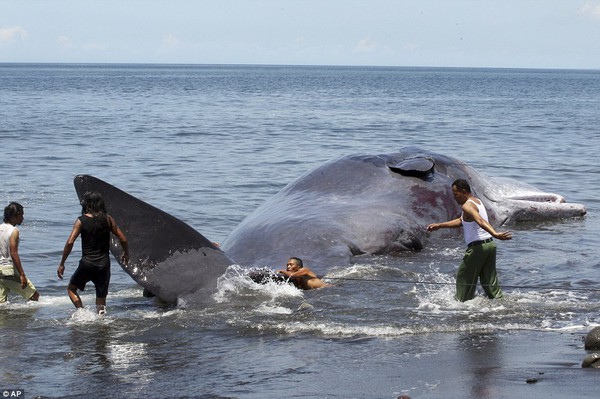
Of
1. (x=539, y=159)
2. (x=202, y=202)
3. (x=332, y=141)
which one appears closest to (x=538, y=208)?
(x=202, y=202)

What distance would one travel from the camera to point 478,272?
11.1 meters

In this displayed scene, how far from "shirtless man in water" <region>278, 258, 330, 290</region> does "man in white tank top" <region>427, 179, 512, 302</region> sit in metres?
1.49

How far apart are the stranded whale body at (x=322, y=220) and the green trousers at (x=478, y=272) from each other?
5.70 feet

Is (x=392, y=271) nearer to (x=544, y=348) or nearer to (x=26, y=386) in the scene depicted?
(x=544, y=348)

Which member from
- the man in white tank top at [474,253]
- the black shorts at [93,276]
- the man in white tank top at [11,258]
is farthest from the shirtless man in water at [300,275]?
the man in white tank top at [11,258]

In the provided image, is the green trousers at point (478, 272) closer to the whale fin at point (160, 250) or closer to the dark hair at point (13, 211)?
the whale fin at point (160, 250)

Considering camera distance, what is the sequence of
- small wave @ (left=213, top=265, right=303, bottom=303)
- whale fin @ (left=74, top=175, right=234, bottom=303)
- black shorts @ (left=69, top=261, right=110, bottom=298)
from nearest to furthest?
1. whale fin @ (left=74, top=175, right=234, bottom=303)
2. small wave @ (left=213, top=265, right=303, bottom=303)
3. black shorts @ (left=69, top=261, right=110, bottom=298)

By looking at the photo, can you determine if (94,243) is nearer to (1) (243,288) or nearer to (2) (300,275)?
(1) (243,288)

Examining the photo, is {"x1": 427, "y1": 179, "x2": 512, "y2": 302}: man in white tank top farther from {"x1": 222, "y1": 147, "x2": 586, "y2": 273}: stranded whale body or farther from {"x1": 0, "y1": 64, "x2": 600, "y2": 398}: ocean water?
{"x1": 222, "y1": 147, "x2": 586, "y2": 273}: stranded whale body

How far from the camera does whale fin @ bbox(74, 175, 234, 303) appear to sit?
10258mm

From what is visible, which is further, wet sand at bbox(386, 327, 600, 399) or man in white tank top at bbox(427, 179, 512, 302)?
man in white tank top at bbox(427, 179, 512, 302)

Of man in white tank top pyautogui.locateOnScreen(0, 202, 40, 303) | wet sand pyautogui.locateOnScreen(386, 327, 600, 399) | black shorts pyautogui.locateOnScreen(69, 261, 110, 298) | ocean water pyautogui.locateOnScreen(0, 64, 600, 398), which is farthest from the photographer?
man in white tank top pyautogui.locateOnScreen(0, 202, 40, 303)

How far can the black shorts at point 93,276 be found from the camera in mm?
10812

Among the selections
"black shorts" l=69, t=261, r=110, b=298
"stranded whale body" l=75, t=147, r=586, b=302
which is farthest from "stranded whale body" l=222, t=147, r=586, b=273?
"black shorts" l=69, t=261, r=110, b=298
